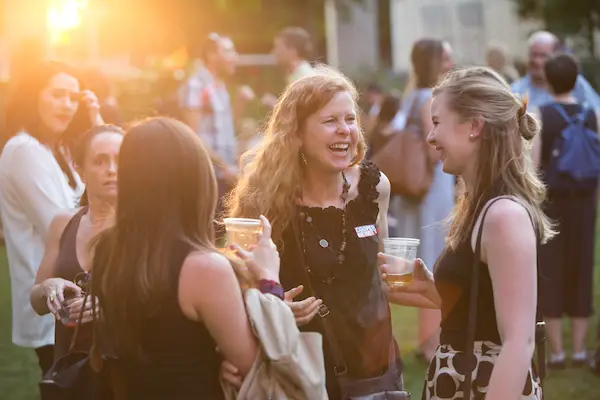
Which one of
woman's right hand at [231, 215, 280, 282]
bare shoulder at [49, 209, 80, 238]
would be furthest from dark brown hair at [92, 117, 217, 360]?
bare shoulder at [49, 209, 80, 238]

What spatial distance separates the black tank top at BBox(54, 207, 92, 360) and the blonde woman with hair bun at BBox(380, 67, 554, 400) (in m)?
1.54

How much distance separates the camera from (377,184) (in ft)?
14.0

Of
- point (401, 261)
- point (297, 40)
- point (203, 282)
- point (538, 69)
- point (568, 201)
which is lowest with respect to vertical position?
point (568, 201)

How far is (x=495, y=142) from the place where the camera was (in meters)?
3.44

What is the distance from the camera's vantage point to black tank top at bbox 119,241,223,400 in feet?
9.85

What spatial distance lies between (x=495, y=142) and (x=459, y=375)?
77 centimetres

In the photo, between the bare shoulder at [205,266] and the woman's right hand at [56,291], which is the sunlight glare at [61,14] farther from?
the bare shoulder at [205,266]

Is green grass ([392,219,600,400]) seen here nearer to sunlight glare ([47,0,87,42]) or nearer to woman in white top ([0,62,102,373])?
Answer: woman in white top ([0,62,102,373])

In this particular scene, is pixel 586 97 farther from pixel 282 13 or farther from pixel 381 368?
pixel 282 13

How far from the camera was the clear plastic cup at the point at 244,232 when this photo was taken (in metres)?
3.39

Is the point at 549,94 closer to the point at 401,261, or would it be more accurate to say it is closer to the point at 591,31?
the point at 401,261

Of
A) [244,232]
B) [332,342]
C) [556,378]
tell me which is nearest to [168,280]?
[244,232]

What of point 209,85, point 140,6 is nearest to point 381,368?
point 209,85

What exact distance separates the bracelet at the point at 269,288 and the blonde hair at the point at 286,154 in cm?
87
